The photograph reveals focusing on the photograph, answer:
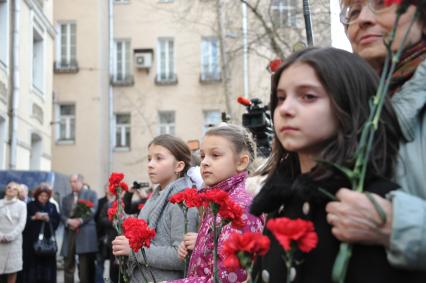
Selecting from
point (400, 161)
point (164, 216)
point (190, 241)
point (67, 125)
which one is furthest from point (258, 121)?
point (67, 125)

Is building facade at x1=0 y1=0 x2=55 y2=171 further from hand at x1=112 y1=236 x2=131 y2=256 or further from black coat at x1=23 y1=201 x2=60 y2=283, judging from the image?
hand at x1=112 y1=236 x2=131 y2=256

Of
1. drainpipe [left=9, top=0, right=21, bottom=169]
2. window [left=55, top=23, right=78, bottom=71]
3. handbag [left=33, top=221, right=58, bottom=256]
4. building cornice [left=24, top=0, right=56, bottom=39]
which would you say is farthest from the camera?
window [left=55, top=23, right=78, bottom=71]

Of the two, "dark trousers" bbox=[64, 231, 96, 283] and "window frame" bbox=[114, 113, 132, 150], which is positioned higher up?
"window frame" bbox=[114, 113, 132, 150]

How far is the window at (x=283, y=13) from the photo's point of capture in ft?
52.4

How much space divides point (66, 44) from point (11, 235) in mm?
16323

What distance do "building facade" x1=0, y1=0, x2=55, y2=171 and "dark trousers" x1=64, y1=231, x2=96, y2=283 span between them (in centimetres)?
393

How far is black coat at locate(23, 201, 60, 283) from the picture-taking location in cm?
1014

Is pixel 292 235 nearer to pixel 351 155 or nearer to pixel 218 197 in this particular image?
pixel 351 155

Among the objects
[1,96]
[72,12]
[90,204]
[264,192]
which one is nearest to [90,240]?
[90,204]

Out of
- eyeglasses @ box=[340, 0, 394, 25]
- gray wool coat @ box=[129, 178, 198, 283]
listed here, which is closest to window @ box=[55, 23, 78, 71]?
gray wool coat @ box=[129, 178, 198, 283]

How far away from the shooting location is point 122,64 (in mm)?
25438

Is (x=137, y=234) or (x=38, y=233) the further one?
(x=38, y=233)

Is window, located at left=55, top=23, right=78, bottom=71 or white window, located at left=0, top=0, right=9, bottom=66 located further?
window, located at left=55, top=23, right=78, bottom=71

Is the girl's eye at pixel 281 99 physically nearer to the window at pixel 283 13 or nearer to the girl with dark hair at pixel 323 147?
the girl with dark hair at pixel 323 147
